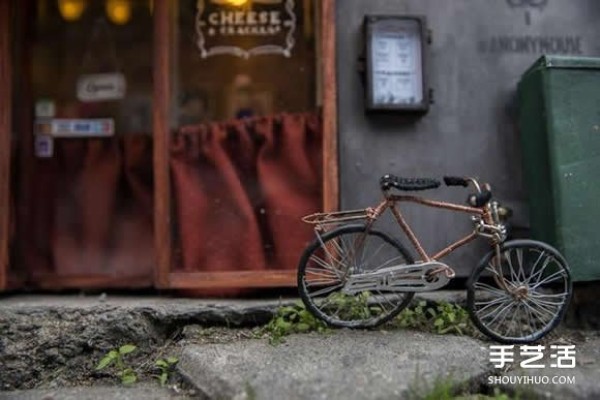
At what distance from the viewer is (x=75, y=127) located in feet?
21.1

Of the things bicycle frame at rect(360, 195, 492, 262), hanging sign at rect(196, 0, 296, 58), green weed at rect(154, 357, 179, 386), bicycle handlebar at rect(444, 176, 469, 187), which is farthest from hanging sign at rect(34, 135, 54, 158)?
bicycle handlebar at rect(444, 176, 469, 187)

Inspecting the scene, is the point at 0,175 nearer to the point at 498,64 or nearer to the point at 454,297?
the point at 454,297

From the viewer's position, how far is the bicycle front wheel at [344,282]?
4.90 m

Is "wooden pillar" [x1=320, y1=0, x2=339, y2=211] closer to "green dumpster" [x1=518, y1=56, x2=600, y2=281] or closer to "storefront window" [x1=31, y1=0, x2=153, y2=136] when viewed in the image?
"green dumpster" [x1=518, y1=56, x2=600, y2=281]

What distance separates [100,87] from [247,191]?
1.92 metres

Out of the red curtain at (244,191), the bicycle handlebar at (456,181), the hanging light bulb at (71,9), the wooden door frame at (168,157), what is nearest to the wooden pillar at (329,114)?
the wooden door frame at (168,157)

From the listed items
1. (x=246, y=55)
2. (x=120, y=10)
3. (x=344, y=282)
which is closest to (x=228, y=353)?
(x=344, y=282)

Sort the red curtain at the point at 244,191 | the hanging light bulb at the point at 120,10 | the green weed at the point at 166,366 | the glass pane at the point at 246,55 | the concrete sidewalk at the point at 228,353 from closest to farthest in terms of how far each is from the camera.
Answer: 1. the concrete sidewalk at the point at 228,353
2. the green weed at the point at 166,366
3. the red curtain at the point at 244,191
4. the glass pane at the point at 246,55
5. the hanging light bulb at the point at 120,10

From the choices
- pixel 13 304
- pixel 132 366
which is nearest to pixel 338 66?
pixel 132 366

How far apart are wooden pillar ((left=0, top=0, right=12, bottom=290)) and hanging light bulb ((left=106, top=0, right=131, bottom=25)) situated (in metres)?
1.11

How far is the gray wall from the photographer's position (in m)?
5.57

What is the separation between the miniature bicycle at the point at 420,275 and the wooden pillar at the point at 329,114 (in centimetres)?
41

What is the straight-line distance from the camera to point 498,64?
5676 millimetres

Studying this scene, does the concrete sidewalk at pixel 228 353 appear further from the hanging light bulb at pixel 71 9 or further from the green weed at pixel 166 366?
the hanging light bulb at pixel 71 9
